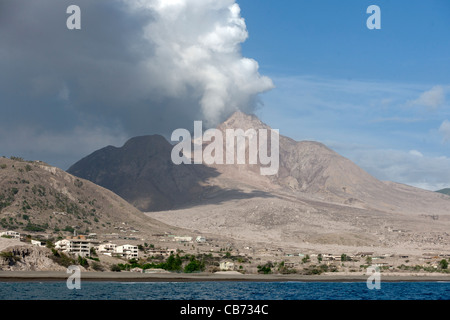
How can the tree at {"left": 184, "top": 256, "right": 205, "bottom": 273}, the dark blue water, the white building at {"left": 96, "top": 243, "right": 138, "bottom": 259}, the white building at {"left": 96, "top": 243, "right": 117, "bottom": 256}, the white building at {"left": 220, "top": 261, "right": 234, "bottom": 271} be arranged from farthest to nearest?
the white building at {"left": 96, "top": 243, "right": 138, "bottom": 259} → the white building at {"left": 96, "top": 243, "right": 117, "bottom": 256} → the white building at {"left": 220, "top": 261, "right": 234, "bottom": 271} → the tree at {"left": 184, "top": 256, "right": 205, "bottom": 273} → the dark blue water

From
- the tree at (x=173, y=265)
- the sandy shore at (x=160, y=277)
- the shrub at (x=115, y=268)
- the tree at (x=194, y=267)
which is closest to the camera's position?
the sandy shore at (x=160, y=277)

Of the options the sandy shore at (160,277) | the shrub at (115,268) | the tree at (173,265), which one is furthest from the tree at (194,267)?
the shrub at (115,268)

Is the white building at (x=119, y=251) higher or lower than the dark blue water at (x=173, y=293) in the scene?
higher

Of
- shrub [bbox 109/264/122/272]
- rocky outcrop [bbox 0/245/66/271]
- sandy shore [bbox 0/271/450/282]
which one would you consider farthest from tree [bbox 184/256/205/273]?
rocky outcrop [bbox 0/245/66/271]

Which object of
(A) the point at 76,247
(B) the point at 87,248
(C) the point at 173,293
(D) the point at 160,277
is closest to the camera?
(C) the point at 173,293

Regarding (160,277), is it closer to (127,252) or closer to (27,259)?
(27,259)

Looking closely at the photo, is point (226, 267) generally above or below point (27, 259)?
below

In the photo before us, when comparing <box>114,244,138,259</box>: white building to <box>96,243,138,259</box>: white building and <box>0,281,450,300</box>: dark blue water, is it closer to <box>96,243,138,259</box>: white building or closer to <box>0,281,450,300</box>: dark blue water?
<box>96,243,138,259</box>: white building

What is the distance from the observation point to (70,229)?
7397 inches

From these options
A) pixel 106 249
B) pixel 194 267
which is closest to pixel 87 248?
pixel 106 249

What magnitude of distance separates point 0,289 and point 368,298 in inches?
1599

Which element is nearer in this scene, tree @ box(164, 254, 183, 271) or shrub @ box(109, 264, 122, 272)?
shrub @ box(109, 264, 122, 272)

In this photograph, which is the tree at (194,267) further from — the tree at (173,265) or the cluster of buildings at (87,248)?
the cluster of buildings at (87,248)
